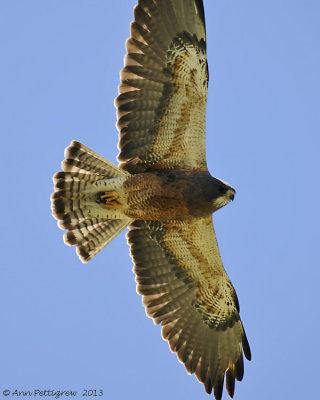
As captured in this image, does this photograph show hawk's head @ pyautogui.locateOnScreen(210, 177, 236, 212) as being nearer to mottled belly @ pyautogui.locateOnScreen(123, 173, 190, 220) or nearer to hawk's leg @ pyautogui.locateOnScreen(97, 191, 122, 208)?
mottled belly @ pyautogui.locateOnScreen(123, 173, 190, 220)

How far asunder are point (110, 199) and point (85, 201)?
1.37 ft

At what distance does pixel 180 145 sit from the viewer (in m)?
10.7

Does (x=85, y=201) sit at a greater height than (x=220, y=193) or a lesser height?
greater

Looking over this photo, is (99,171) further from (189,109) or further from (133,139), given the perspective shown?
(189,109)

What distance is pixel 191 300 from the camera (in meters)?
11.5

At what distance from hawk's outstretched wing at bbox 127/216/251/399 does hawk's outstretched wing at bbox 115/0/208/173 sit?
1555mm

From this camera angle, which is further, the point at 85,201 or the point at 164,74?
the point at 85,201

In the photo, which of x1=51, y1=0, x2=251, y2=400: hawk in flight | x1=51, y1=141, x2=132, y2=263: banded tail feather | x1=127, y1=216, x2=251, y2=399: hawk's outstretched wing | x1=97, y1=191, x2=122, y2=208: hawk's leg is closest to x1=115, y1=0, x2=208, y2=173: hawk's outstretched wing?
x1=51, y1=0, x2=251, y2=400: hawk in flight

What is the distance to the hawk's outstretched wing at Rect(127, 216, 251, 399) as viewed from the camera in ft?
36.9

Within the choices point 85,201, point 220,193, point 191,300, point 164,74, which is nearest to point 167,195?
point 220,193

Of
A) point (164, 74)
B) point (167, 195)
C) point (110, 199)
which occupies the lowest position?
point (167, 195)

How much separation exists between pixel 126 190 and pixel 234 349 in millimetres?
2957

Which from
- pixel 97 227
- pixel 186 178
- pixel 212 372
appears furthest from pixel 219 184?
pixel 212 372

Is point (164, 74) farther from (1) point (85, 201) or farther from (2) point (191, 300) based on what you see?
(2) point (191, 300)
